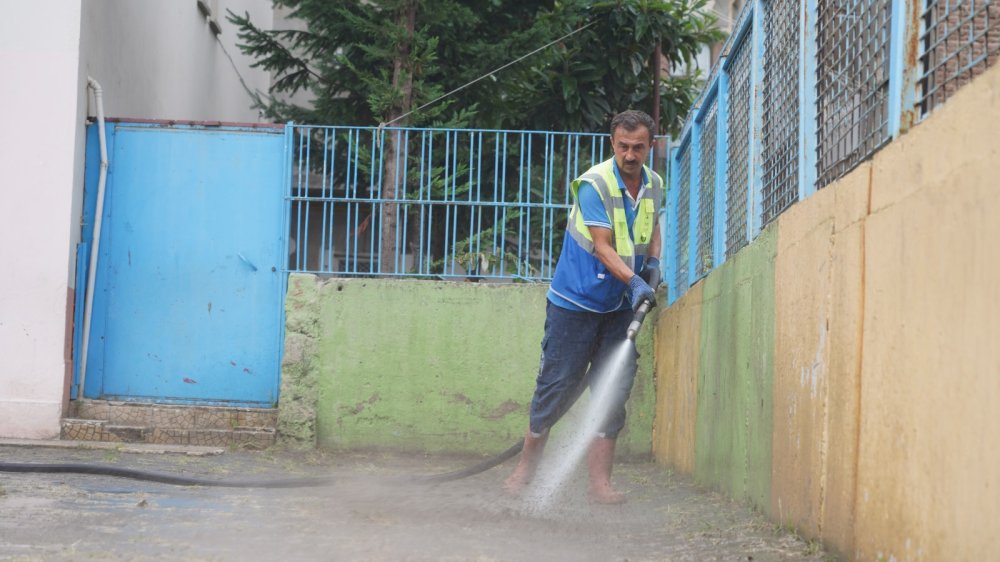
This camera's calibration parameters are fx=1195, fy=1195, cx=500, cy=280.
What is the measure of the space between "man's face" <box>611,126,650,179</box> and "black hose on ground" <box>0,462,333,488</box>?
2051 millimetres

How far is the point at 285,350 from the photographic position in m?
7.63

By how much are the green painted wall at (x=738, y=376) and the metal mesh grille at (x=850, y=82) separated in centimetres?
54

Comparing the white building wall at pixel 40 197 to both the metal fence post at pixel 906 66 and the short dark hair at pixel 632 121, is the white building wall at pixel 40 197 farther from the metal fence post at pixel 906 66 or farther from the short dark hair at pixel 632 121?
the metal fence post at pixel 906 66

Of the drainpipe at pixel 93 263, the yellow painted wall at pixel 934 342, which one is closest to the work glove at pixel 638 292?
the yellow painted wall at pixel 934 342

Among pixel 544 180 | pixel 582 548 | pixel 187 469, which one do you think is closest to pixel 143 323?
pixel 187 469

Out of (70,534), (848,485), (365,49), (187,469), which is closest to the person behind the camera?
(848,485)

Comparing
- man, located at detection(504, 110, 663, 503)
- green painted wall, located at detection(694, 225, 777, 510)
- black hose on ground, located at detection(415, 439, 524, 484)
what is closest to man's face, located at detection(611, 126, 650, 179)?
man, located at detection(504, 110, 663, 503)

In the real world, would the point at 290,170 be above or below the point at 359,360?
above

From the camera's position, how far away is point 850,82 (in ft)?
11.6

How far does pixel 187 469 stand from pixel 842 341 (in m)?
4.01

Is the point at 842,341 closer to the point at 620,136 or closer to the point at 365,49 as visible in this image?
the point at 620,136

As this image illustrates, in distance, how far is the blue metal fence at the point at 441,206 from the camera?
7.91 m

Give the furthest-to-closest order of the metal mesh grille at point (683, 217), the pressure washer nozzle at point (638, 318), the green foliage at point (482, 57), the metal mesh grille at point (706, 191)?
the green foliage at point (482, 57) < the metal mesh grille at point (683, 217) < the metal mesh grille at point (706, 191) < the pressure washer nozzle at point (638, 318)

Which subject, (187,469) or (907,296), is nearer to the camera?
(907,296)
